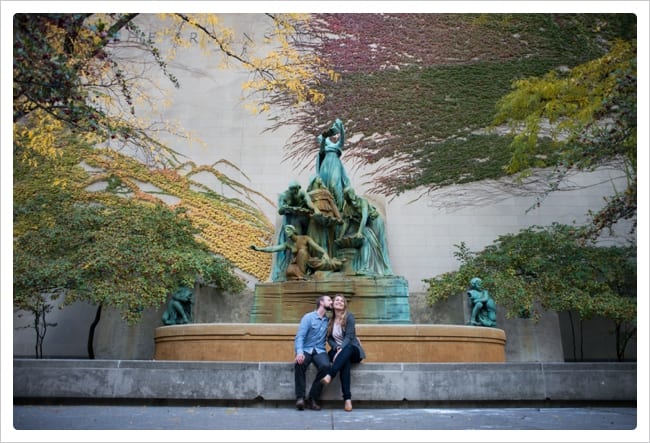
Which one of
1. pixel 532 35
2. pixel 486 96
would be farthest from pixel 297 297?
pixel 532 35

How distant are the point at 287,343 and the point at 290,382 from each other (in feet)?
4.84

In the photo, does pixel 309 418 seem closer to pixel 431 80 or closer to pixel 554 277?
pixel 554 277

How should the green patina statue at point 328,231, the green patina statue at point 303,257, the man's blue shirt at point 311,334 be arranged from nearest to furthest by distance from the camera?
the man's blue shirt at point 311,334, the green patina statue at point 303,257, the green patina statue at point 328,231

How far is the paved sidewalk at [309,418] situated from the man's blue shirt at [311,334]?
63cm

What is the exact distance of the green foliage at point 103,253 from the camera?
11.8 metres

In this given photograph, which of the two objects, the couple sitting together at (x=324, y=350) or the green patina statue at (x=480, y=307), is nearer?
the couple sitting together at (x=324, y=350)

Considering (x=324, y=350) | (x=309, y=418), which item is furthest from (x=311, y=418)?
(x=324, y=350)

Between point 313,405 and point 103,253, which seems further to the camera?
point 103,253

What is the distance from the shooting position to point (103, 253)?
12.0 meters


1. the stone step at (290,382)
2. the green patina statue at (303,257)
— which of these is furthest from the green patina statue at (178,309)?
the stone step at (290,382)

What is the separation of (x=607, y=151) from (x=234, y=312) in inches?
381

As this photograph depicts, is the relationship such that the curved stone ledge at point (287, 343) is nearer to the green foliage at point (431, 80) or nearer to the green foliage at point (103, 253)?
the green foliage at point (103, 253)

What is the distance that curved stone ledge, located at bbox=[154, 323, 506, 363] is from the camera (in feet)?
25.7

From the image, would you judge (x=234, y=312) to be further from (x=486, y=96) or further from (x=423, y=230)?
(x=486, y=96)
